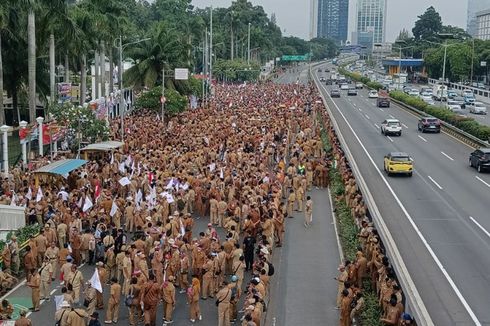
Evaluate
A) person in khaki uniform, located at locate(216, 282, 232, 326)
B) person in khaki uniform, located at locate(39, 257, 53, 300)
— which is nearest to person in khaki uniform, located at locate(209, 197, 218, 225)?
person in khaki uniform, located at locate(39, 257, 53, 300)

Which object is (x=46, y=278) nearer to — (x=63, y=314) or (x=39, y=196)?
(x=63, y=314)

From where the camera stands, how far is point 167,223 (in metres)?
20.5

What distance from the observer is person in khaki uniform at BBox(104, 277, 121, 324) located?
15.1 meters

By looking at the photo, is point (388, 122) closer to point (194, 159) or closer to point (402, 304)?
point (194, 159)

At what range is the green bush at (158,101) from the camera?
5084 centimetres

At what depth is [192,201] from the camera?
82.3 feet

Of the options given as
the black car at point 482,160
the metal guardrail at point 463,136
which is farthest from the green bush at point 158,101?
the black car at point 482,160

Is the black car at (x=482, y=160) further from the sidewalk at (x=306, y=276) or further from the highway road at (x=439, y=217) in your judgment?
the sidewalk at (x=306, y=276)

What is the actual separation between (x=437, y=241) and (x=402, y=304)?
810 centimetres

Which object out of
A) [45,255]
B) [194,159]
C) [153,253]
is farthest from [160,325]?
[194,159]

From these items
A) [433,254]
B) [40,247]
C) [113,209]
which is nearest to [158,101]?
[113,209]

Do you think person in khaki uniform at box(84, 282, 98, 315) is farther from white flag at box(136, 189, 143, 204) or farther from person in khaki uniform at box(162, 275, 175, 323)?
white flag at box(136, 189, 143, 204)

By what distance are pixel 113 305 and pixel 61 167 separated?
10398mm

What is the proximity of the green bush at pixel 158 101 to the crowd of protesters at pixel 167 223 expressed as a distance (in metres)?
12.6
